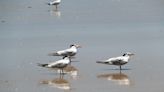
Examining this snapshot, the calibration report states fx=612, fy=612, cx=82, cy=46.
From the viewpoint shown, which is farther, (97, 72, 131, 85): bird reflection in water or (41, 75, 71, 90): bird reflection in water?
(97, 72, 131, 85): bird reflection in water

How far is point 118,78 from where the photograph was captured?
1018 centimetres

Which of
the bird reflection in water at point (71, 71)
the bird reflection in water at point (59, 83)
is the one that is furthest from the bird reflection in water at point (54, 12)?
the bird reflection in water at point (59, 83)

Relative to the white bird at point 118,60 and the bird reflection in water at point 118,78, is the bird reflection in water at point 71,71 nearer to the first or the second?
the bird reflection in water at point 118,78

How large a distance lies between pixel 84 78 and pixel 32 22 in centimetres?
820

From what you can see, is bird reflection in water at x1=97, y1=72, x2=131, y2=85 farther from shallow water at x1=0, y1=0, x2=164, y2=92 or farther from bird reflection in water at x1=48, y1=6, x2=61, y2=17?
bird reflection in water at x1=48, y1=6, x2=61, y2=17

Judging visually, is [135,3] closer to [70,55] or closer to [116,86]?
[70,55]

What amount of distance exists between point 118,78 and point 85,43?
3.67m

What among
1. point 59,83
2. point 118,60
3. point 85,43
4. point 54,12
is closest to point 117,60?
point 118,60

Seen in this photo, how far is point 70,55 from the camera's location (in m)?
11.7

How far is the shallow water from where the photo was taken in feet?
32.3

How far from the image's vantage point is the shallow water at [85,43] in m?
9.85

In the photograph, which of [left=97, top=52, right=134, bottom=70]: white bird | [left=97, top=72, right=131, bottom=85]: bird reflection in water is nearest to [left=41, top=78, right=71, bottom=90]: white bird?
[left=97, top=72, right=131, bottom=85]: bird reflection in water

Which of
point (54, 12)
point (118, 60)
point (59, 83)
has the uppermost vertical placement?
point (54, 12)

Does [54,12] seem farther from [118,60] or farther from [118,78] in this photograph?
[118,78]
